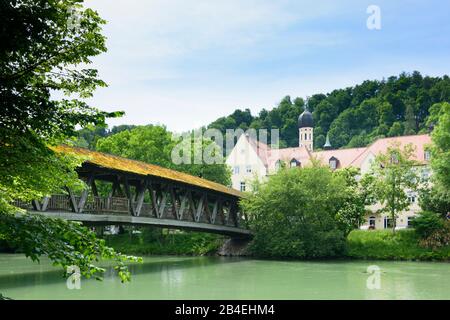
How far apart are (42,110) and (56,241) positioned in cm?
127

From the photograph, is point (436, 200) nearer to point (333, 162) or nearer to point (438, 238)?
point (438, 238)

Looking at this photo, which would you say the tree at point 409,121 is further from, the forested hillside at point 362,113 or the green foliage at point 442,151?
the green foliage at point 442,151

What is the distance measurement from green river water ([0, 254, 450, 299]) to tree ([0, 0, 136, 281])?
38.4ft

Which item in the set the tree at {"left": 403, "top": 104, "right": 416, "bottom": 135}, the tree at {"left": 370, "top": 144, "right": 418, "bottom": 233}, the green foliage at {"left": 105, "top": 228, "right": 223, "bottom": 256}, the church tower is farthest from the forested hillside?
the tree at {"left": 370, "top": 144, "right": 418, "bottom": 233}

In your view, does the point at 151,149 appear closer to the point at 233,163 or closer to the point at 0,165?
the point at 233,163

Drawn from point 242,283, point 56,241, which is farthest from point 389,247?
point 56,241

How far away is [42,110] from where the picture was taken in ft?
18.1

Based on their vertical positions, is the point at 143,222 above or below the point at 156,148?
below

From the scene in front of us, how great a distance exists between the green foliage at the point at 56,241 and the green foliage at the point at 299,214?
28397mm

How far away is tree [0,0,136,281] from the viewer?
5.29 metres

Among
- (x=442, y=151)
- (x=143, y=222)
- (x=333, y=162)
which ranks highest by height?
(x=333, y=162)

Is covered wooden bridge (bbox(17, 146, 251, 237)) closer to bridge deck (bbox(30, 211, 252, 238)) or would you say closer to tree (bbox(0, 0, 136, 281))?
bridge deck (bbox(30, 211, 252, 238))

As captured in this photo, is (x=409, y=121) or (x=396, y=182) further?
(x=409, y=121)
